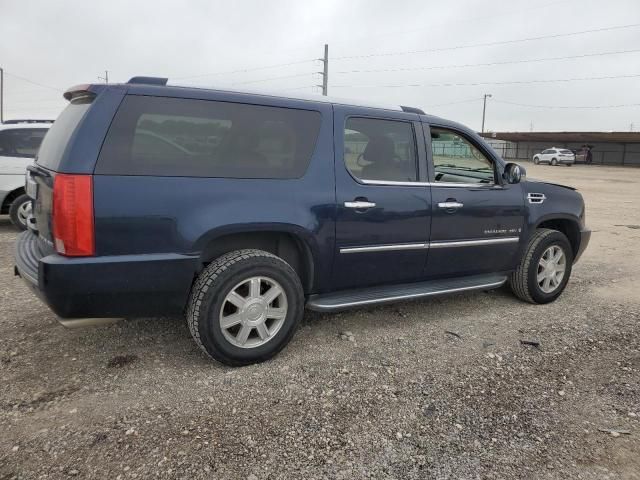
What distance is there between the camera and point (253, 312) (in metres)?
3.36

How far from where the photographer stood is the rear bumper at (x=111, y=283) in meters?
2.85

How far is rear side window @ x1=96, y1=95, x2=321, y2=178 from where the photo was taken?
2967 mm

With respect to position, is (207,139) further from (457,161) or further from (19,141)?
(19,141)

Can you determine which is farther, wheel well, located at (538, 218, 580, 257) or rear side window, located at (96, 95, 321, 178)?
wheel well, located at (538, 218, 580, 257)

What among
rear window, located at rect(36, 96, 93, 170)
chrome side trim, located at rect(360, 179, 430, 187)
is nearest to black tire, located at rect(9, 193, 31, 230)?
rear window, located at rect(36, 96, 93, 170)

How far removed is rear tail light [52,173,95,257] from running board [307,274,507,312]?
1.61 metres

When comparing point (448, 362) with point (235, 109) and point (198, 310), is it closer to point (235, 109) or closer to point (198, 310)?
point (198, 310)

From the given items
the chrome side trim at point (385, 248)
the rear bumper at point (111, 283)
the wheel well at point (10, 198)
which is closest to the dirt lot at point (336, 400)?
the rear bumper at point (111, 283)

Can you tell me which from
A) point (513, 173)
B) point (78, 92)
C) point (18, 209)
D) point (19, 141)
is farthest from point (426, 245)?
point (19, 141)

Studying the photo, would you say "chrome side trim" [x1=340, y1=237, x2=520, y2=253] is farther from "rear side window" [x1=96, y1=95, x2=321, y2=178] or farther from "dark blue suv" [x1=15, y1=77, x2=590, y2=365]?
"rear side window" [x1=96, y1=95, x2=321, y2=178]

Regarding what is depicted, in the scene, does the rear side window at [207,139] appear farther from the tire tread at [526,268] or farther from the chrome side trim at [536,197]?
the tire tread at [526,268]

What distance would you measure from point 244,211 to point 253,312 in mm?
675

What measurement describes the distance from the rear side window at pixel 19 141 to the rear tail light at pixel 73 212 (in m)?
5.83

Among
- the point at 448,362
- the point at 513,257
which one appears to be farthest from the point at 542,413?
the point at 513,257
